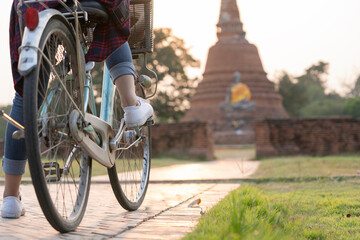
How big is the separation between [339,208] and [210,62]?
33.6 meters

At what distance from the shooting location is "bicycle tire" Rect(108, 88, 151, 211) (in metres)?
2.23

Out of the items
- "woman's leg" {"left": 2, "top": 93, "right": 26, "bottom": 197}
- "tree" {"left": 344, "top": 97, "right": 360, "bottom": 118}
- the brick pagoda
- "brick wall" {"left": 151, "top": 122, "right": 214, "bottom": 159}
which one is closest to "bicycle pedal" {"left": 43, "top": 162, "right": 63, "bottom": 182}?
"woman's leg" {"left": 2, "top": 93, "right": 26, "bottom": 197}

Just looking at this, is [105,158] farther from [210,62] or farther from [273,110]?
[210,62]

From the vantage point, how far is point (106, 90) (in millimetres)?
2256

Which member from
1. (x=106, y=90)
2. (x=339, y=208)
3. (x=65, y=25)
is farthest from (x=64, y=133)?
(x=339, y=208)

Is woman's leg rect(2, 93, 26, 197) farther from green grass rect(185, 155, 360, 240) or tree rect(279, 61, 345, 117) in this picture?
tree rect(279, 61, 345, 117)

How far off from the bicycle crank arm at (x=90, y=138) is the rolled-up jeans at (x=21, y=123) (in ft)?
0.75

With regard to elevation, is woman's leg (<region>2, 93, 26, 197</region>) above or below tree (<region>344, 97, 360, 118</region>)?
below

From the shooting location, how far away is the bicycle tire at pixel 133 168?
2.23 meters

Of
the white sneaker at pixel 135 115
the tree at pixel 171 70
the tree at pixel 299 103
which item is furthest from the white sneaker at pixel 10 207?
the tree at pixel 299 103

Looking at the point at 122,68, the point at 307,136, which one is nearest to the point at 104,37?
the point at 122,68

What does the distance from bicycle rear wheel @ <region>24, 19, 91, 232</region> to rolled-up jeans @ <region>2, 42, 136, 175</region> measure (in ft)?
0.62

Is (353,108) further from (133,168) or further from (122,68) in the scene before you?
(122,68)

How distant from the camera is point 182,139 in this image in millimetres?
13086
